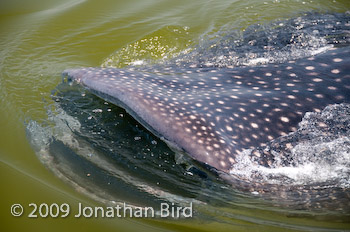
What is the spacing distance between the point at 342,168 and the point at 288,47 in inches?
82.5

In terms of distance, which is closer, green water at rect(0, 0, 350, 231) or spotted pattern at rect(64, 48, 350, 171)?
green water at rect(0, 0, 350, 231)

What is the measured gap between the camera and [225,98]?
10.4ft

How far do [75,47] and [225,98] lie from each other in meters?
3.46

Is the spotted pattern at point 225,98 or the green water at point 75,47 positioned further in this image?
the spotted pattern at point 225,98

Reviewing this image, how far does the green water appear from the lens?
2623 millimetres

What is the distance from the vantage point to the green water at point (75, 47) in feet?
8.61

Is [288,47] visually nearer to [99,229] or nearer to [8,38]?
[99,229]

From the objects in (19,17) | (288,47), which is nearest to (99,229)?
(288,47)

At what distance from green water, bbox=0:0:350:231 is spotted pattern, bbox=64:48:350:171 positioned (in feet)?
A: 1.80

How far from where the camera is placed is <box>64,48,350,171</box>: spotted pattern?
284 centimetres

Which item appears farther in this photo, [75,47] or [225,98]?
[75,47]

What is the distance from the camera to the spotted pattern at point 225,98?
2.84 m

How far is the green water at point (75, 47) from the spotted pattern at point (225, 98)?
0.55 metres

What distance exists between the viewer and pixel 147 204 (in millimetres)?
2770
